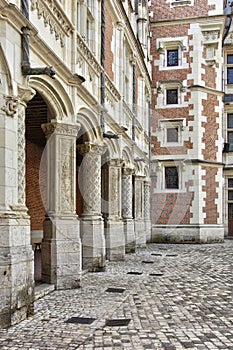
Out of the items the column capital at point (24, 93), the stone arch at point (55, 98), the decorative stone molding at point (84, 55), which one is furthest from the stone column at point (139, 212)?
the column capital at point (24, 93)

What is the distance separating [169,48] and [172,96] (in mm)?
2205

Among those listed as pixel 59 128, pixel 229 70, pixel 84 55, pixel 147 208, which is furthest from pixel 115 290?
pixel 229 70

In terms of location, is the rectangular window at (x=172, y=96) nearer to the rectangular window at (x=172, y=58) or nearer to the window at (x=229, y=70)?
the rectangular window at (x=172, y=58)

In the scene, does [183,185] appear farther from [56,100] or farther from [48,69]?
[48,69]

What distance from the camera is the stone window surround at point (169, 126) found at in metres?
19.8

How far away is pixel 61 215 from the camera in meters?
7.59

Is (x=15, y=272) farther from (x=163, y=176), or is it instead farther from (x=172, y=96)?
(x=172, y=96)

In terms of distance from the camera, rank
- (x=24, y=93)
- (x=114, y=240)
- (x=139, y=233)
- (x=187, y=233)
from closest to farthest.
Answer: (x=24, y=93) → (x=114, y=240) → (x=139, y=233) → (x=187, y=233)

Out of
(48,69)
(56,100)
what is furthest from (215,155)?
(48,69)

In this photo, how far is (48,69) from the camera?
5.75 metres

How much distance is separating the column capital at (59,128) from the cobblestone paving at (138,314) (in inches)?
105

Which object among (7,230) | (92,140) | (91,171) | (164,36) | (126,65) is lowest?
(7,230)

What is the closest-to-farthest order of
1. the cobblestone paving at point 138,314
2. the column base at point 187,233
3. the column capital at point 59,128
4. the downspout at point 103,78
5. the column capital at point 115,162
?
the cobblestone paving at point 138,314, the column capital at point 59,128, the downspout at point 103,78, the column capital at point 115,162, the column base at point 187,233

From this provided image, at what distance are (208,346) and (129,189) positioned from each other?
935 centimetres
